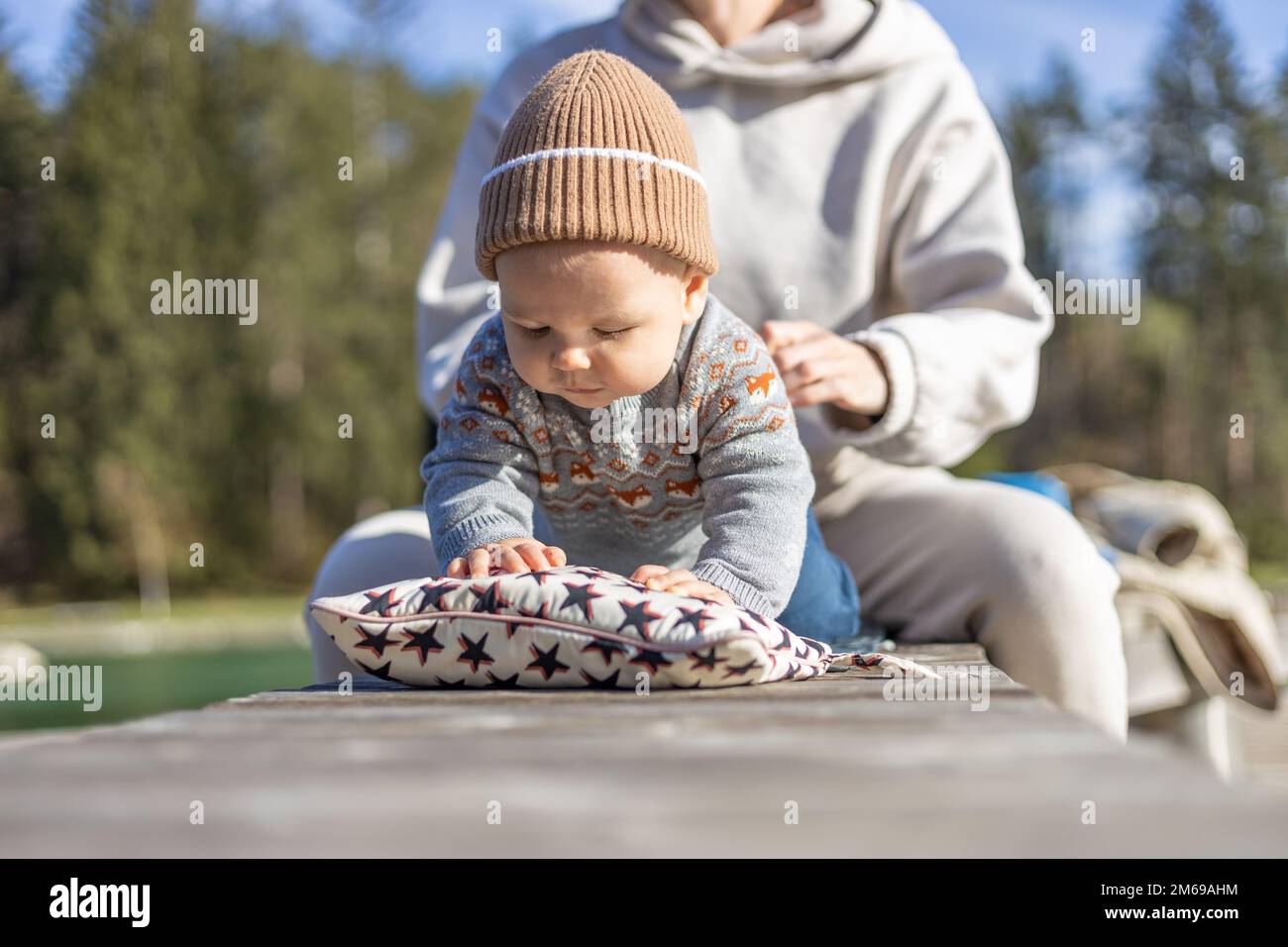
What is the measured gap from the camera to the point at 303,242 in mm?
21844

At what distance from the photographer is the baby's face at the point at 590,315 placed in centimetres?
157

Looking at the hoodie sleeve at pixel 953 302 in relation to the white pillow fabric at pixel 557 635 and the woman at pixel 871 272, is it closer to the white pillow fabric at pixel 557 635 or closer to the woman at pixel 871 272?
the woman at pixel 871 272

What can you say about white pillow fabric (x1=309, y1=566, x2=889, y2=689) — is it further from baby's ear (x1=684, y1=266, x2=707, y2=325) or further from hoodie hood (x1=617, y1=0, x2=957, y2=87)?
hoodie hood (x1=617, y1=0, x2=957, y2=87)

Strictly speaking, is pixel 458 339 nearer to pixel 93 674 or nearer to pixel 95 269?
pixel 93 674

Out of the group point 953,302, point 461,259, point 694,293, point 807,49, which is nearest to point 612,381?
point 694,293

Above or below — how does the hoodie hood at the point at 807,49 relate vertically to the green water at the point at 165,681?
above

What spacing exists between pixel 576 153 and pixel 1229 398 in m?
27.4

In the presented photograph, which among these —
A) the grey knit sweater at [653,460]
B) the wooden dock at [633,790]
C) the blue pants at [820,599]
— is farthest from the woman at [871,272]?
the wooden dock at [633,790]

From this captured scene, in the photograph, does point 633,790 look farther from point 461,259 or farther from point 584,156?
point 461,259

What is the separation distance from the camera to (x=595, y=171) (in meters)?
1.56

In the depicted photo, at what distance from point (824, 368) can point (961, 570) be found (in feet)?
1.60

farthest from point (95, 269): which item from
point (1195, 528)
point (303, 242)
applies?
point (1195, 528)

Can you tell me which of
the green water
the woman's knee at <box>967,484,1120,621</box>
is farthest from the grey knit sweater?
the green water

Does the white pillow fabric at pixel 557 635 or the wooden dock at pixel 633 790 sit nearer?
the wooden dock at pixel 633 790
